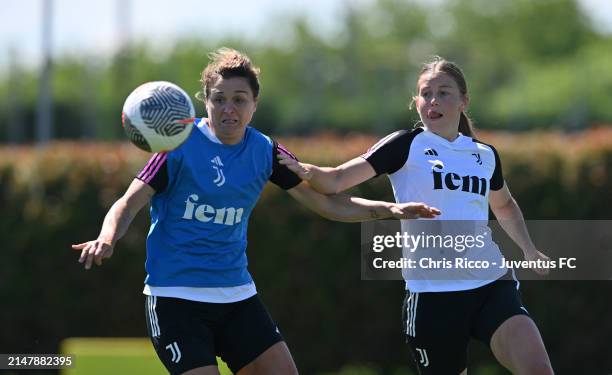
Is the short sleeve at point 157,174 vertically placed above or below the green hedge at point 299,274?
above

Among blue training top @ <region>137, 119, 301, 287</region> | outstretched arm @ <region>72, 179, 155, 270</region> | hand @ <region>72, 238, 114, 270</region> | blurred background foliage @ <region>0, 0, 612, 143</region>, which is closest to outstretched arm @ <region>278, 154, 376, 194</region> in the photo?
blue training top @ <region>137, 119, 301, 287</region>

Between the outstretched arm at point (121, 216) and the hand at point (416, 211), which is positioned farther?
the hand at point (416, 211)

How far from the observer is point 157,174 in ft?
19.7

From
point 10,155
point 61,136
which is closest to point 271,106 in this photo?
point 61,136

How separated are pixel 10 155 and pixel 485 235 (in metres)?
6.68

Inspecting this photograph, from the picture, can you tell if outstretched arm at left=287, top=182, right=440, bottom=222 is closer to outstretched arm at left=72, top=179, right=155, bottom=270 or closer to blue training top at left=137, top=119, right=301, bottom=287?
blue training top at left=137, top=119, right=301, bottom=287

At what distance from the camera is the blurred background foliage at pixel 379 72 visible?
41.6 m

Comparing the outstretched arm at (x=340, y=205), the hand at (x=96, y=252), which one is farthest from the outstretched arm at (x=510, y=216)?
the hand at (x=96, y=252)

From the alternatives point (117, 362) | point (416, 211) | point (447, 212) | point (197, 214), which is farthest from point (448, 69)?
point (117, 362)

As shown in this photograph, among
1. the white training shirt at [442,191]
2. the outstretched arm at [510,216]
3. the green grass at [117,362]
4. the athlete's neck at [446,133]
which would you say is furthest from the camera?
the green grass at [117,362]

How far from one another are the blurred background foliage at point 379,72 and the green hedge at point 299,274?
18.1m

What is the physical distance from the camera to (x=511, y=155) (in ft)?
36.4

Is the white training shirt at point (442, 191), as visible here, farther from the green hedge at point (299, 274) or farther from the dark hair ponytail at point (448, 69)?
the green hedge at point (299, 274)

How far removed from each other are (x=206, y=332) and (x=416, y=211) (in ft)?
4.38
